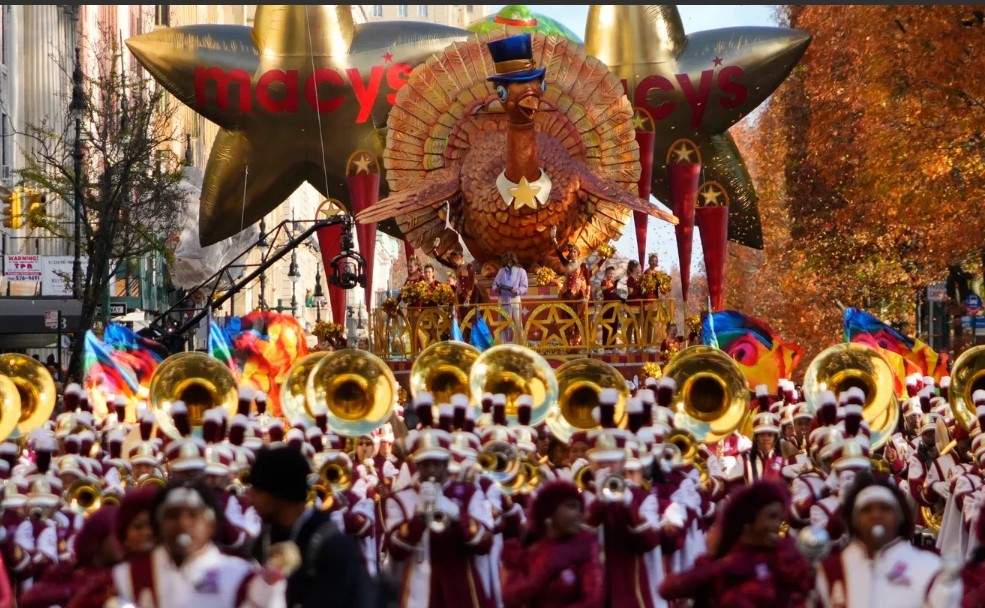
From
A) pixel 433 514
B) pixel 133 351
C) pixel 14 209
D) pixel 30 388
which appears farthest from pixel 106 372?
pixel 14 209

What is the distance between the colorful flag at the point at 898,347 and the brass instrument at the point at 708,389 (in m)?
8.38

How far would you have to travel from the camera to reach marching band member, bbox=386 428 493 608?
32.0 ft

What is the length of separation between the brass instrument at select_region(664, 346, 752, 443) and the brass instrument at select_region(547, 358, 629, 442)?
48 cm

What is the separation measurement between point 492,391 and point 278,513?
8601 mm

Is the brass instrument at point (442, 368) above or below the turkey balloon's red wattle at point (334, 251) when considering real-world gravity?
below

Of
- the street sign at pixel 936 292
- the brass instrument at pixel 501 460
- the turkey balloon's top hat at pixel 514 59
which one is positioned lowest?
the brass instrument at pixel 501 460

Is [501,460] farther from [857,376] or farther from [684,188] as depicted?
[684,188]

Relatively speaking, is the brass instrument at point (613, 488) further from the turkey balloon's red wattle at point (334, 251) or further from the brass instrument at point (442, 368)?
the turkey balloon's red wattle at point (334, 251)

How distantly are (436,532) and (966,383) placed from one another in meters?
6.31

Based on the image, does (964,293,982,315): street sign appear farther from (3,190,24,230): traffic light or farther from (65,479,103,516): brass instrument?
(65,479,103,516): brass instrument

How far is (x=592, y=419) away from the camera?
47.5 feet

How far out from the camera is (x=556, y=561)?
871 centimetres

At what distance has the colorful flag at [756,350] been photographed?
79.2 ft

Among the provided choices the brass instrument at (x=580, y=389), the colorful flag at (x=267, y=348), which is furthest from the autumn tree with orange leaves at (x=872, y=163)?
the brass instrument at (x=580, y=389)
